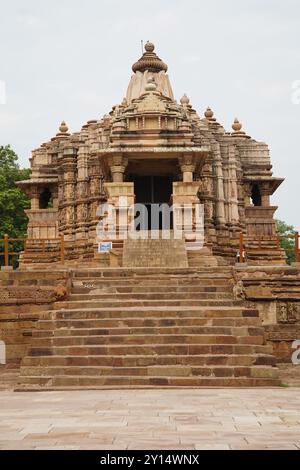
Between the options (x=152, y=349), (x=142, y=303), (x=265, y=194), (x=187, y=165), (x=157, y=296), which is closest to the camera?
(x=152, y=349)

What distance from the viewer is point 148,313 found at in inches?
513

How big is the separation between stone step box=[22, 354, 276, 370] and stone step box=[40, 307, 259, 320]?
1.31m

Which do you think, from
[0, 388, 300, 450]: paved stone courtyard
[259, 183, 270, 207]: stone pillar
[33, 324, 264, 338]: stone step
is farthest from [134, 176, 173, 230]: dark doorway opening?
[0, 388, 300, 450]: paved stone courtyard

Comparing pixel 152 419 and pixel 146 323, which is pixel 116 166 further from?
pixel 152 419

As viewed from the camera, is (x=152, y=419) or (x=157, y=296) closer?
(x=152, y=419)

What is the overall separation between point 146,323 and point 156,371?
1.45 metres

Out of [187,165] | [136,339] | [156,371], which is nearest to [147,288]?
[136,339]

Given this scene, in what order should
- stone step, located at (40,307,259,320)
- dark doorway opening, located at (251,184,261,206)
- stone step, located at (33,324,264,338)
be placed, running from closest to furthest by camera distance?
1. stone step, located at (33,324,264,338)
2. stone step, located at (40,307,259,320)
3. dark doorway opening, located at (251,184,261,206)

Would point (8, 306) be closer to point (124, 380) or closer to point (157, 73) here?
point (124, 380)

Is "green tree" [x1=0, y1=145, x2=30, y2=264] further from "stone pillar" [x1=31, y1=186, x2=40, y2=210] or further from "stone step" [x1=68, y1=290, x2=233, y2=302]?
"stone step" [x1=68, y1=290, x2=233, y2=302]

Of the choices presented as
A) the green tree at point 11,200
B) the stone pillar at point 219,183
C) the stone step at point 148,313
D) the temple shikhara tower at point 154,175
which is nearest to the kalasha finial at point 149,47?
the temple shikhara tower at point 154,175

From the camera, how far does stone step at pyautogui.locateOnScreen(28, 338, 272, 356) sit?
38.9ft

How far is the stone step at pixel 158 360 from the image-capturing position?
38.1 feet

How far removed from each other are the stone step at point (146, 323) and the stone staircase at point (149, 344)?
20mm
